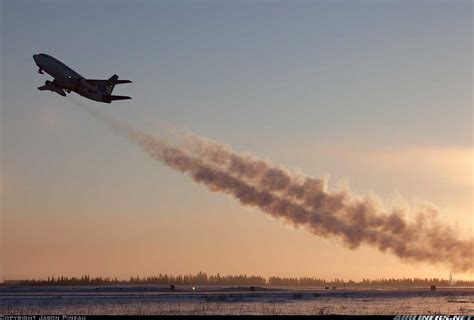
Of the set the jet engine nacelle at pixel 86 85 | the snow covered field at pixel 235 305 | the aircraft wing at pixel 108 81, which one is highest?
the aircraft wing at pixel 108 81

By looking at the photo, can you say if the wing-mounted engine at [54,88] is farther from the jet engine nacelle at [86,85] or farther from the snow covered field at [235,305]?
the snow covered field at [235,305]

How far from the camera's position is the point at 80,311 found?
3585 inches

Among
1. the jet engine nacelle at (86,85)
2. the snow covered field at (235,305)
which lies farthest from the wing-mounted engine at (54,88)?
the snow covered field at (235,305)

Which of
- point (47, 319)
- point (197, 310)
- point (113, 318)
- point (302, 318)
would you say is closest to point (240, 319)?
point (302, 318)

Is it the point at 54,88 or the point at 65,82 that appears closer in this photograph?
the point at 65,82

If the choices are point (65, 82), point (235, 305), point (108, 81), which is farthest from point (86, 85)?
point (235, 305)

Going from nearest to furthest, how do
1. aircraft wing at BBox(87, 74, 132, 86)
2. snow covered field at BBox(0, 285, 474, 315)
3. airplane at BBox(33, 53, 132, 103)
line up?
snow covered field at BBox(0, 285, 474, 315), airplane at BBox(33, 53, 132, 103), aircraft wing at BBox(87, 74, 132, 86)

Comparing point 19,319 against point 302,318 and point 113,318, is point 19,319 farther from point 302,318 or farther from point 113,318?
point 302,318

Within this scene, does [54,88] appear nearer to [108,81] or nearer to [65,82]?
[65,82]

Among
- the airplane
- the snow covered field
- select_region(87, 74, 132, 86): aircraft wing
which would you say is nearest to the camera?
the snow covered field

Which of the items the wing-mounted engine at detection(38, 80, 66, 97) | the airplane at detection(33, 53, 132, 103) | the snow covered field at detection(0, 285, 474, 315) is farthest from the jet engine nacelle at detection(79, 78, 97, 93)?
the snow covered field at detection(0, 285, 474, 315)

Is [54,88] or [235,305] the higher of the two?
[54,88]

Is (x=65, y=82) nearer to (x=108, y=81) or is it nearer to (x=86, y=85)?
(x=86, y=85)

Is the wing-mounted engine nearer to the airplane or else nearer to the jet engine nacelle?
the airplane
